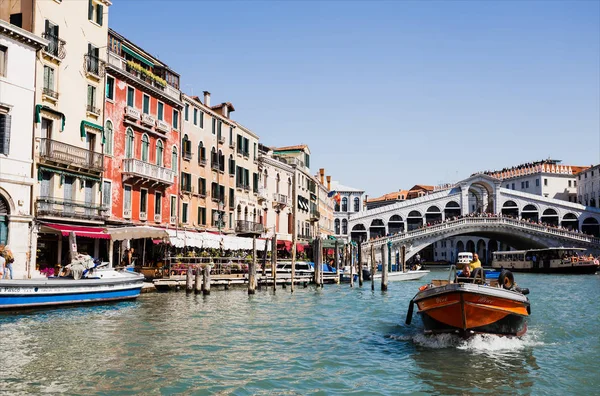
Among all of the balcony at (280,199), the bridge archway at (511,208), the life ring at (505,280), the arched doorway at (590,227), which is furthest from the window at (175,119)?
the arched doorway at (590,227)

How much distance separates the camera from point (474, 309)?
1198 centimetres

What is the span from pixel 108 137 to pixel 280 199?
18.7m

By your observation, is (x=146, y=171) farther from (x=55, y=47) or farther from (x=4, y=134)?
(x=4, y=134)

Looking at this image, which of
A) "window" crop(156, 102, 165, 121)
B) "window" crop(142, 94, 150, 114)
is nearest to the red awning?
"window" crop(142, 94, 150, 114)

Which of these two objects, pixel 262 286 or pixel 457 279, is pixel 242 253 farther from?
pixel 457 279

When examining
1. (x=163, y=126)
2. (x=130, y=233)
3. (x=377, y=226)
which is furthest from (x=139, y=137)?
(x=377, y=226)

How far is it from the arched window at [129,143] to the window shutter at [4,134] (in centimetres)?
646

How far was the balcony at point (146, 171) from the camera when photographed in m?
25.3

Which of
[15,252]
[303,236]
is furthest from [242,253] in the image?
[303,236]

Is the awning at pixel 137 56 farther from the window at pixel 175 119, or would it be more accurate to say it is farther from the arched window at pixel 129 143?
the arched window at pixel 129 143

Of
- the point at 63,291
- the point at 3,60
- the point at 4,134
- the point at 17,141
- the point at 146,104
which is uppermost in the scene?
the point at 146,104

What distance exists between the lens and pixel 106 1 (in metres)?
24.7

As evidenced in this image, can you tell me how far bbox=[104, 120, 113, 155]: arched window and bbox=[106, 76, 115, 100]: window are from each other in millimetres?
1062

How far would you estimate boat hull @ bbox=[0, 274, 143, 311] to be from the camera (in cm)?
1595
